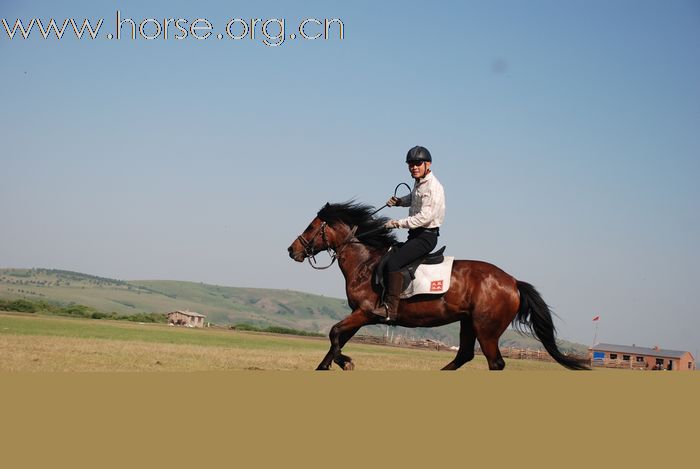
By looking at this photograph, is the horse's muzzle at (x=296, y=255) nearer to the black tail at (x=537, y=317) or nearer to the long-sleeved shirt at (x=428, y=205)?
the long-sleeved shirt at (x=428, y=205)

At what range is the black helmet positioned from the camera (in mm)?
10414

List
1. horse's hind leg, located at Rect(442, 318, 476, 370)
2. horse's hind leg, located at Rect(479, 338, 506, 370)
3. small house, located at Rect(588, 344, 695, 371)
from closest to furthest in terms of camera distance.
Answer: horse's hind leg, located at Rect(479, 338, 506, 370)
horse's hind leg, located at Rect(442, 318, 476, 370)
small house, located at Rect(588, 344, 695, 371)

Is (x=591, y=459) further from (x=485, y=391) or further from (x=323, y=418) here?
(x=323, y=418)

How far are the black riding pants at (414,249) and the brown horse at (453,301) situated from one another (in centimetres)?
Result: 43

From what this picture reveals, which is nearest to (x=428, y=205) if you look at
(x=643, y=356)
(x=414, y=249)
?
(x=414, y=249)

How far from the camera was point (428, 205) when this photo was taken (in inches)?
411

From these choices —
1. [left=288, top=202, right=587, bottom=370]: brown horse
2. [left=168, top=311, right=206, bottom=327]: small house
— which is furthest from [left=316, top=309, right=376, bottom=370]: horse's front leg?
[left=168, top=311, right=206, bottom=327]: small house

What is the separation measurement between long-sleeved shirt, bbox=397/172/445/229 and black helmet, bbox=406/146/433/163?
23 cm

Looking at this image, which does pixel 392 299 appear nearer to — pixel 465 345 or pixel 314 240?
pixel 465 345

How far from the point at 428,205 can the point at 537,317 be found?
93.2 inches

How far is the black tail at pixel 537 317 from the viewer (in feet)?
36.3

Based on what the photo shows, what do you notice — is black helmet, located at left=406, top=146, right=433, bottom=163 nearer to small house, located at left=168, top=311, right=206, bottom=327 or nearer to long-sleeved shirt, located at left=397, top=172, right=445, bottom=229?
long-sleeved shirt, located at left=397, top=172, right=445, bottom=229

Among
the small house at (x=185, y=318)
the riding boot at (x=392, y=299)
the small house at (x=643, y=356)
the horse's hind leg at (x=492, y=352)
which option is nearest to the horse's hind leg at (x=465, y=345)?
the horse's hind leg at (x=492, y=352)

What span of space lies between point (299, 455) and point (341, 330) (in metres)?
5.20
